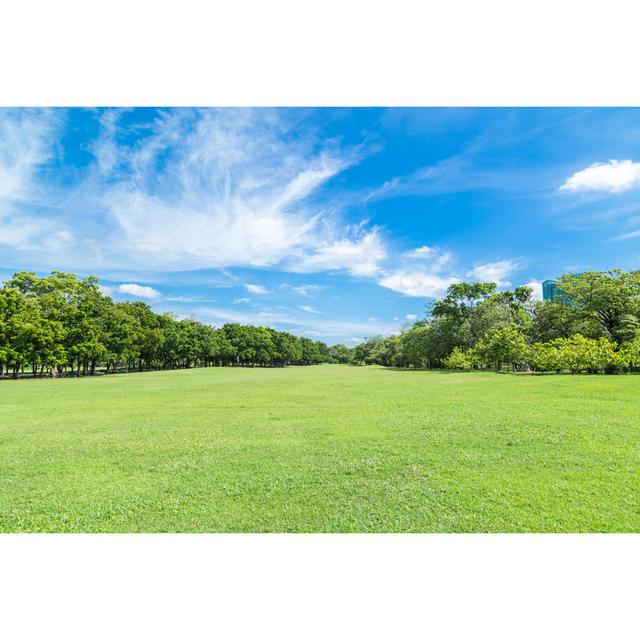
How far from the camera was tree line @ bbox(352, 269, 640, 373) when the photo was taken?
15711mm

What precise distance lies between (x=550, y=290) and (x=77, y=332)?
2748 centimetres

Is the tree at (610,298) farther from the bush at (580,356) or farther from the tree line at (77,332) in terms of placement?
the tree line at (77,332)

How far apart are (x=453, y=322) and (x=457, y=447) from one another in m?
23.6

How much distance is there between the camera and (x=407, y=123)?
16.1 feet

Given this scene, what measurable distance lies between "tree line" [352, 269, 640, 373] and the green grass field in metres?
10.3

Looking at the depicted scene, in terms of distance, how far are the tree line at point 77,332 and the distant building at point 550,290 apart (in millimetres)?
26267

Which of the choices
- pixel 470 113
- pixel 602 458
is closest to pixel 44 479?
pixel 602 458

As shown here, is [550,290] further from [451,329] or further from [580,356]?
[580,356]

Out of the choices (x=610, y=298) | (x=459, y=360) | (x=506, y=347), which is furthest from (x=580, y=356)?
(x=459, y=360)

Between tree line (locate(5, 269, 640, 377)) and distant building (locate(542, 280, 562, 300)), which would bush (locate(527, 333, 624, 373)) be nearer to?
tree line (locate(5, 269, 640, 377))

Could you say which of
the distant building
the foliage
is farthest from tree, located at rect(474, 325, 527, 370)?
the distant building

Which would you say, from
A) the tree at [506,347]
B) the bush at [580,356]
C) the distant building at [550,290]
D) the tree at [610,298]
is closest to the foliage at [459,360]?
the tree at [506,347]

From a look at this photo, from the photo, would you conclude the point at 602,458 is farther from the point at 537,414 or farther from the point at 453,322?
the point at 453,322
